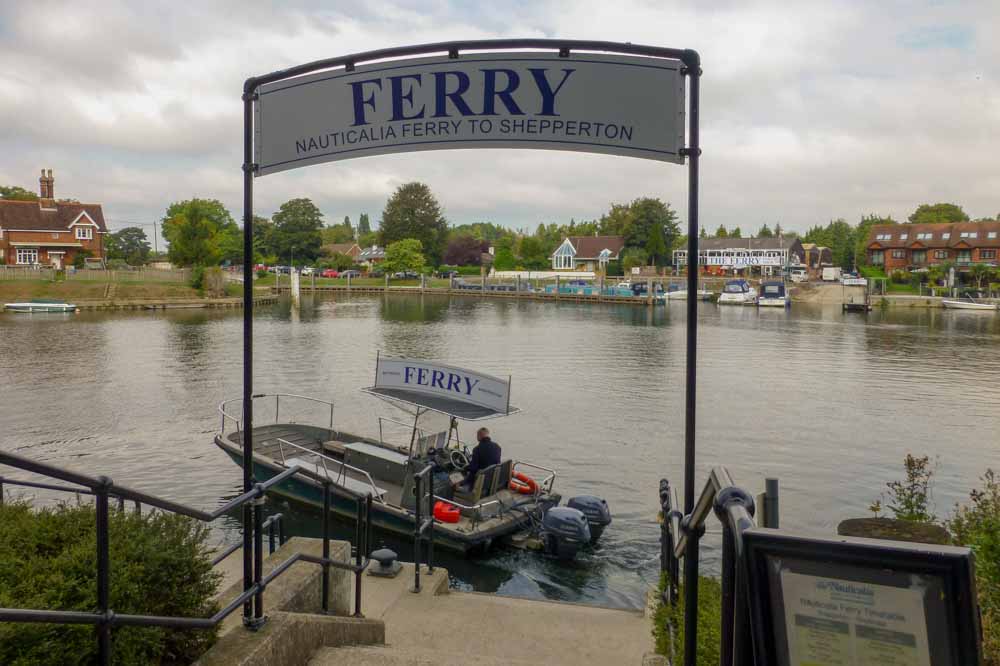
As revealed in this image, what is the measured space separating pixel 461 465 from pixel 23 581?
40.0 ft

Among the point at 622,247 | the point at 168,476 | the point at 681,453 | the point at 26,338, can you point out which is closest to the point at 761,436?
the point at 681,453

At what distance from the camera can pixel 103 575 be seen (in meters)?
3.04

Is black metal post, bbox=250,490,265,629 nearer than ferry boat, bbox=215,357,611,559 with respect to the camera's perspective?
Yes

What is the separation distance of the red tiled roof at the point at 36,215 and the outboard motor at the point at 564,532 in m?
95.2

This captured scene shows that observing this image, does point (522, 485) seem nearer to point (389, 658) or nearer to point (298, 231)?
point (389, 658)

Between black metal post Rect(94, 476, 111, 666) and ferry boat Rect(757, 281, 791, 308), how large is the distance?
96857 mm

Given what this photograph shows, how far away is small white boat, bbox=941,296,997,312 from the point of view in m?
86.3

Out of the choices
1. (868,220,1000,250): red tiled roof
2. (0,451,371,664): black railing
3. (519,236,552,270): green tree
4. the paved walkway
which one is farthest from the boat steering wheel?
(519,236,552,270): green tree

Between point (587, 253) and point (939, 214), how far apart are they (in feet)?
205

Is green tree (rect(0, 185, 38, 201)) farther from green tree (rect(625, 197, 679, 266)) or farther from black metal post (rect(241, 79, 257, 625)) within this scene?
black metal post (rect(241, 79, 257, 625))

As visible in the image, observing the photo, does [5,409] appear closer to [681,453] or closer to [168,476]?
[168,476]

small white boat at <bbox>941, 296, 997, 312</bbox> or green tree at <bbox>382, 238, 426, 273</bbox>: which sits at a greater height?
green tree at <bbox>382, 238, 426, 273</bbox>

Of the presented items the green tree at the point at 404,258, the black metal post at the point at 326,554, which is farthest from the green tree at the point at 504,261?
the black metal post at the point at 326,554

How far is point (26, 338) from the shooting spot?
49344 mm
